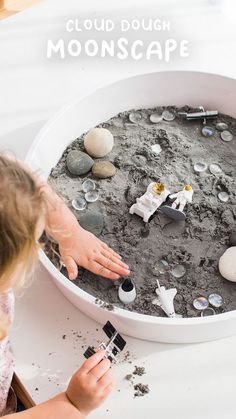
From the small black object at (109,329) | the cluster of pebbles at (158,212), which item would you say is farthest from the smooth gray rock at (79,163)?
the small black object at (109,329)

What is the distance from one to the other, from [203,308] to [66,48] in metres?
0.72

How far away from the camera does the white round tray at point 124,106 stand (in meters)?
1.00

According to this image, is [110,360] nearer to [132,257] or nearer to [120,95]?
[132,257]

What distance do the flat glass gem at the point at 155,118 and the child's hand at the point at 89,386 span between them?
1.81 feet

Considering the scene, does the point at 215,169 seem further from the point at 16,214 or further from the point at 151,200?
the point at 16,214

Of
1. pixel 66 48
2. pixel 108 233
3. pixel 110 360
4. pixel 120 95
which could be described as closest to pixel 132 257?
pixel 108 233

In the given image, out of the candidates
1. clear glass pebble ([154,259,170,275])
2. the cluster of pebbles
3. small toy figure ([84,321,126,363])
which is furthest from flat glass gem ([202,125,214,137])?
small toy figure ([84,321,126,363])

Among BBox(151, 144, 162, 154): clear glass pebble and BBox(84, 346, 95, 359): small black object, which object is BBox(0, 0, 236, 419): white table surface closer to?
BBox(84, 346, 95, 359): small black object

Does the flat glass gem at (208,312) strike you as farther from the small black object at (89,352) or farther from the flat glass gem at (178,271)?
the small black object at (89,352)

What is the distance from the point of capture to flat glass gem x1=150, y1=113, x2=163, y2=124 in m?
1.29

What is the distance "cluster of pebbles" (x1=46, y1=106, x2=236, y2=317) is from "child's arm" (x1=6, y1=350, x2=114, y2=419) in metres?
0.14

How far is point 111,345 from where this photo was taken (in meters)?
0.98

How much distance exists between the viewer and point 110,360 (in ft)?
3.21

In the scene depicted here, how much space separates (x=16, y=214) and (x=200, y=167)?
55 cm
